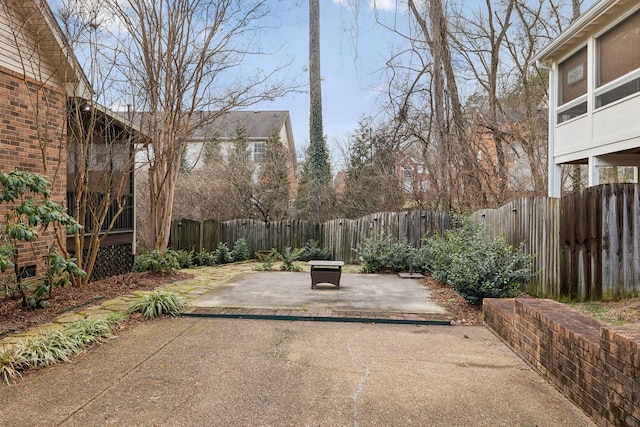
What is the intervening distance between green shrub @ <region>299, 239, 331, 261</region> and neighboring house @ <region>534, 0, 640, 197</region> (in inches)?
232

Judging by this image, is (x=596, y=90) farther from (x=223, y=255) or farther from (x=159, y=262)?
(x=223, y=255)

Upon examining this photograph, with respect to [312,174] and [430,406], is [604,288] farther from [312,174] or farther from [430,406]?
[312,174]

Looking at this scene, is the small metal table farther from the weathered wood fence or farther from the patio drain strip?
the weathered wood fence

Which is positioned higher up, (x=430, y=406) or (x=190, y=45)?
(x=190, y=45)

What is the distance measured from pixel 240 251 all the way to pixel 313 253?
6.85ft

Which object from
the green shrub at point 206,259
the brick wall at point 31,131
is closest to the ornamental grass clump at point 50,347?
the brick wall at point 31,131

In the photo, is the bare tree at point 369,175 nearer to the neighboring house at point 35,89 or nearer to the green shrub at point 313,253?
the green shrub at point 313,253

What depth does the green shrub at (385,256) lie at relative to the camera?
29.2 ft

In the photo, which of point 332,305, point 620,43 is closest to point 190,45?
point 332,305

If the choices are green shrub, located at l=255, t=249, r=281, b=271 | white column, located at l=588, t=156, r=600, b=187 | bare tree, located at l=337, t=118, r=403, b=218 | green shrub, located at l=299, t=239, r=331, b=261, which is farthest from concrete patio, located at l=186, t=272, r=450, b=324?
bare tree, located at l=337, t=118, r=403, b=218

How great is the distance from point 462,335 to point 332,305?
174 centimetres

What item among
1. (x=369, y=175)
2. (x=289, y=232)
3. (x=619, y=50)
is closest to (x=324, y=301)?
(x=289, y=232)

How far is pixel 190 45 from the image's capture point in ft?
25.3

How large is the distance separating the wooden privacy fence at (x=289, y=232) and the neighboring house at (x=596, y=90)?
4076 millimetres
